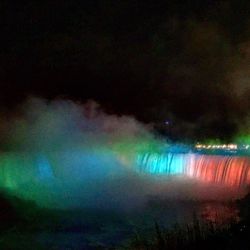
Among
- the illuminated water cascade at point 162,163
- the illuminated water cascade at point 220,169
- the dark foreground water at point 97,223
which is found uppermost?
the illuminated water cascade at point 162,163

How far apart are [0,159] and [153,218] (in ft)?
49.3

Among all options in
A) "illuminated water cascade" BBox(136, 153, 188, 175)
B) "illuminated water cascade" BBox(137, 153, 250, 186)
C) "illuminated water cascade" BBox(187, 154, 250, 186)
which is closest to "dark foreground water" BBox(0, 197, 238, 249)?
"illuminated water cascade" BBox(187, 154, 250, 186)

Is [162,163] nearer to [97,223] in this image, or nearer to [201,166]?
[201,166]

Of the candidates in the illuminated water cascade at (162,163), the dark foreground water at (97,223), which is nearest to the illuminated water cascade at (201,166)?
the illuminated water cascade at (162,163)

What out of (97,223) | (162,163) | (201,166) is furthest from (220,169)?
(97,223)

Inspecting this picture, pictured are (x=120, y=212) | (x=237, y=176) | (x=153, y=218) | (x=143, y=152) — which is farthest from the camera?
(x=143, y=152)

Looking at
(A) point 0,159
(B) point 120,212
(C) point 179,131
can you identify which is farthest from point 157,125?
(B) point 120,212

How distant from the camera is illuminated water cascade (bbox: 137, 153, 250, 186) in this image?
80.0ft

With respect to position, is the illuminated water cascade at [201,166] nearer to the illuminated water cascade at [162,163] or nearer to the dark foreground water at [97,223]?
the illuminated water cascade at [162,163]

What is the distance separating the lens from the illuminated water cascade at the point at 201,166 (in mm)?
24391

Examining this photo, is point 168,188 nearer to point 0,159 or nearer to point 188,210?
point 188,210

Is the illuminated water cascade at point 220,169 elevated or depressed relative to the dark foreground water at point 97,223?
elevated

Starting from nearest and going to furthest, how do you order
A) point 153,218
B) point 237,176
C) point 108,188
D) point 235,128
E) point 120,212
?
point 153,218 < point 120,212 < point 237,176 < point 108,188 < point 235,128

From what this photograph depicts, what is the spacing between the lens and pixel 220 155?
27.5m
